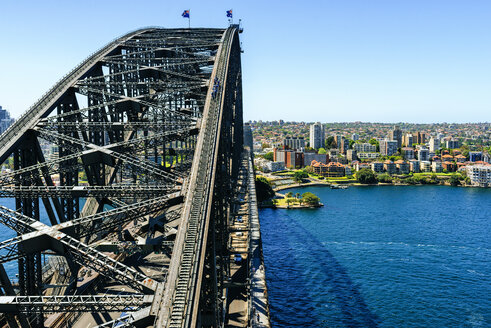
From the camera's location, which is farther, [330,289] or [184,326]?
[330,289]

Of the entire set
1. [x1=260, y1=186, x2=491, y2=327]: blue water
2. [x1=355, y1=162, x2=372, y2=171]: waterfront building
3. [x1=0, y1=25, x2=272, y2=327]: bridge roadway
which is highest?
[x1=0, y1=25, x2=272, y2=327]: bridge roadway

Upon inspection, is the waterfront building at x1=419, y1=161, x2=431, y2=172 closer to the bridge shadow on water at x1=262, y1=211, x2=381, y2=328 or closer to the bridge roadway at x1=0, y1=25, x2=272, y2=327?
the bridge shadow on water at x1=262, y1=211, x2=381, y2=328

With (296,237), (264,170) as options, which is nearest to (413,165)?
(264,170)

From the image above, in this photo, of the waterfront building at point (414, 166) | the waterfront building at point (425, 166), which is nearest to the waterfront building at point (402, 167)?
the waterfront building at point (414, 166)

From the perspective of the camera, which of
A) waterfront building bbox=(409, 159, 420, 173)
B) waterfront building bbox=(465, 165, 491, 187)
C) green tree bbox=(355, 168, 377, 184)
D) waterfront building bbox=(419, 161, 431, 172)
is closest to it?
waterfront building bbox=(465, 165, 491, 187)

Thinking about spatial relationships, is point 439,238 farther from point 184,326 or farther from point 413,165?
point 413,165

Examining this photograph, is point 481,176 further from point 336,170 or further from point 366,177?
point 336,170

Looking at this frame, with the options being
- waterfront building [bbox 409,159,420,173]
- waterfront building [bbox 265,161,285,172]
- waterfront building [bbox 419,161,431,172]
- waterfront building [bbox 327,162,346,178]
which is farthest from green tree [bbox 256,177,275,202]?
waterfront building [bbox 419,161,431,172]
